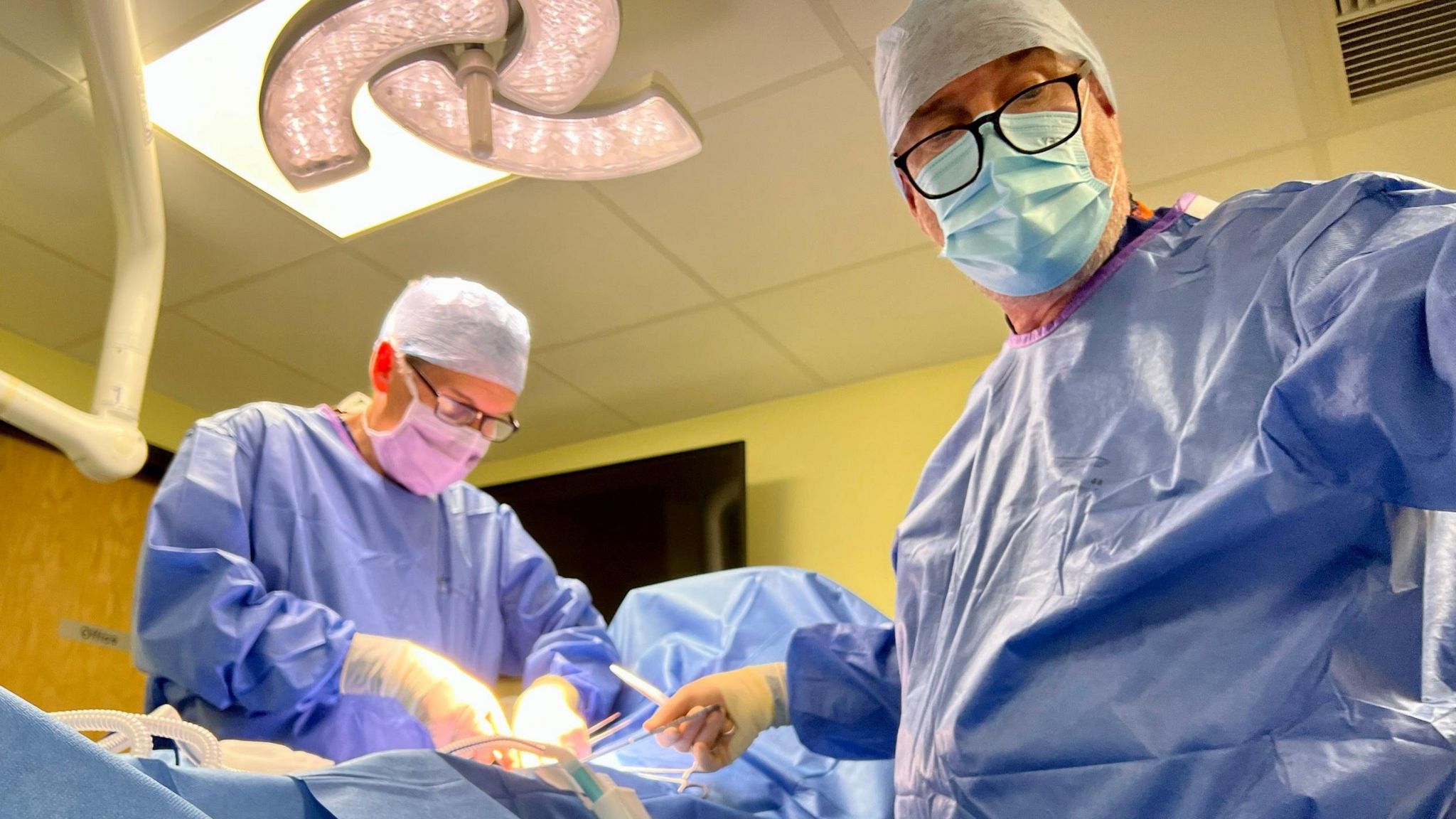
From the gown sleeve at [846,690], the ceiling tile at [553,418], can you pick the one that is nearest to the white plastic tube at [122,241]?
the gown sleeve at [846,690]

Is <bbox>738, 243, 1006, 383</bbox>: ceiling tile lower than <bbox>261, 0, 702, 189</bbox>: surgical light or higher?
lower

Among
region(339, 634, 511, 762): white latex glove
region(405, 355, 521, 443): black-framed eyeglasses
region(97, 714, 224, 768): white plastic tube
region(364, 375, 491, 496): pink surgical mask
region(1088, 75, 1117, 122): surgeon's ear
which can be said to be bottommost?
region(339, 634, 511, 762): white latex glove

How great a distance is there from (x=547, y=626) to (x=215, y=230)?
1320 millimetres

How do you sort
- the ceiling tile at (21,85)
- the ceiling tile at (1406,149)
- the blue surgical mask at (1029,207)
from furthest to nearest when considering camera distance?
the ceiling tile at (1406,149)
the ceiling tile at (21,85)
the blue surgical mask at (1029,207)

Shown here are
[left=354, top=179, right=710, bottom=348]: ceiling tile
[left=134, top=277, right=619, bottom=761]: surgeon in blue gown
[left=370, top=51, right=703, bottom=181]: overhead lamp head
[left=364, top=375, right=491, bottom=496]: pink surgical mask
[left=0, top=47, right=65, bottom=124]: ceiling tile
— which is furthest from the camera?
[left=354, top=179, right=710, bottom=348]: ceiling tile

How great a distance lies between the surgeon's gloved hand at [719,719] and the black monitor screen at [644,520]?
1.66 m

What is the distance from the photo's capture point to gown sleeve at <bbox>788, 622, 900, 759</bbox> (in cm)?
120

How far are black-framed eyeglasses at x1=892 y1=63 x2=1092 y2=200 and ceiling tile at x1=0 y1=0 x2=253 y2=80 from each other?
1.26m

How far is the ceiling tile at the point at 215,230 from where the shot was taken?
2225 millimetres

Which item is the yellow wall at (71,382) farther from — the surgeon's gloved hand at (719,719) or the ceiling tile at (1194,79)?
the ceiling tile at (1194,79)

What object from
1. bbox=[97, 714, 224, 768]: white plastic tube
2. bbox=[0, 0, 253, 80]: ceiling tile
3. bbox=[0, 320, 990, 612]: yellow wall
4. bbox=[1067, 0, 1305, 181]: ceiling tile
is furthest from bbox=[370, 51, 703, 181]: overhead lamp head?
bbox=[0, 320, 990, 612]: yellow wall

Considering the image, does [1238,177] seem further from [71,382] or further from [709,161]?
[71,382]

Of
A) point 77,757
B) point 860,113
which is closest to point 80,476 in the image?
point 860,113

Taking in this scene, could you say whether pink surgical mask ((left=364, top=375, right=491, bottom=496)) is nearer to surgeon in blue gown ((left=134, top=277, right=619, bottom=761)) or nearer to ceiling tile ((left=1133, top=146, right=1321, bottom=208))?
surgeon in blue gown ((left=134, top=277, right=619, bottom=761))
